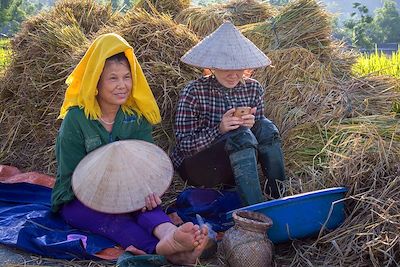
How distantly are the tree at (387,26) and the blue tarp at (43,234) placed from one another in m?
44.3

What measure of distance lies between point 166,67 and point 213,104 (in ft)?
1.98

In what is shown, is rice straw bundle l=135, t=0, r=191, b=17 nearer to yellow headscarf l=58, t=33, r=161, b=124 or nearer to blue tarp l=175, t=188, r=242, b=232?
yellow headscarf l=58, t=33, r=161, b=124

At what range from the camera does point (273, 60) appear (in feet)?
15.2

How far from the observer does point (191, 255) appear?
2.87 metres

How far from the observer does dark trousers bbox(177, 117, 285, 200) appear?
329cm

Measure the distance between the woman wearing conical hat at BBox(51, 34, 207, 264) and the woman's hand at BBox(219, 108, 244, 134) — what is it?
41 cm

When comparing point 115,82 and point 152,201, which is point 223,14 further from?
point 152,201

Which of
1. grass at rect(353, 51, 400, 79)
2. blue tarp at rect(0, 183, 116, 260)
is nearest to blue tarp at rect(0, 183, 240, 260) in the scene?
blue tarp at rect(0, 183, 116, 260)

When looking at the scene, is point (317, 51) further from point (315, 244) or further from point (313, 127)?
point (315, 244)

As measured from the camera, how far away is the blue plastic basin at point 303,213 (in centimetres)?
290

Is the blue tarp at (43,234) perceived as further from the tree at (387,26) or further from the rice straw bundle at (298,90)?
the tree at (387,26)

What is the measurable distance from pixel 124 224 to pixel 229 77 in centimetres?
106

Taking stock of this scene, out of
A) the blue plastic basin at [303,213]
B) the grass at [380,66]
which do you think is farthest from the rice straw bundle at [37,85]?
the grass at [380,66]

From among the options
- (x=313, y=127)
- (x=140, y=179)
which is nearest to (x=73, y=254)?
(x=140, y=179)
